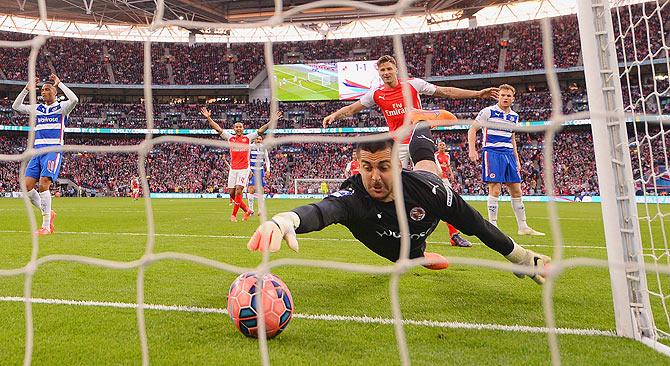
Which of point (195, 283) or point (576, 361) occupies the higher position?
point (195, 283)

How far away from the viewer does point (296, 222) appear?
92.0 inches

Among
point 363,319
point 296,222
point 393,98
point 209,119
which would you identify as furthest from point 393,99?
point 296,222

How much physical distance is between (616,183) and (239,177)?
856 centimetres

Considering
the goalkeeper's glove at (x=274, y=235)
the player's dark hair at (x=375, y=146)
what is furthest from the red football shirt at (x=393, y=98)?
the goalkeeper's glove at (x=274, y=235)

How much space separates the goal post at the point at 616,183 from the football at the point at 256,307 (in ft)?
5.53

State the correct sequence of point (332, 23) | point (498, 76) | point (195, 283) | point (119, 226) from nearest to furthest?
point (195, 283), point (119, 226), point (498, 76), point (332, 23)

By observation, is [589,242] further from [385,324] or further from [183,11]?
[183,11]

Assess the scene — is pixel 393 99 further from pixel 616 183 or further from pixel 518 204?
pixel 616 183

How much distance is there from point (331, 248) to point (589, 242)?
11.4ft

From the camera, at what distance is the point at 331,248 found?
608 cm

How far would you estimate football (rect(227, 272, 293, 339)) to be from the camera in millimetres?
2564

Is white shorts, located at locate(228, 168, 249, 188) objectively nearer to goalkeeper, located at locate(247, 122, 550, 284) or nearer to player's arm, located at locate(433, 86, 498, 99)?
player's arm, located at locate(433, 86, 498, 99)

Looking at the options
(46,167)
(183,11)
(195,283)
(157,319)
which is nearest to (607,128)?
(157,319)

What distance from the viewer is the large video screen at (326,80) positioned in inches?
1258
